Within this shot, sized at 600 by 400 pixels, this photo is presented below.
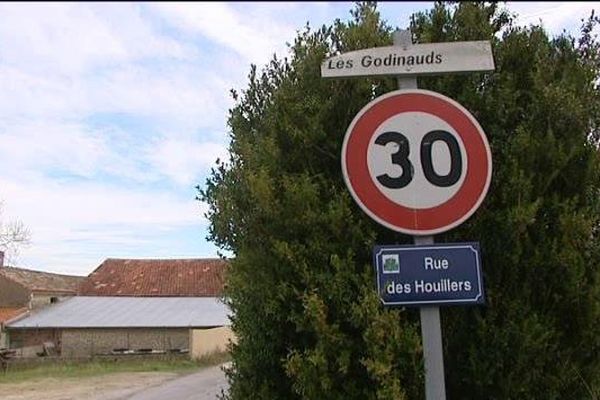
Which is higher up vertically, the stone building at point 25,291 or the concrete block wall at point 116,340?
the stone building at point 25,291

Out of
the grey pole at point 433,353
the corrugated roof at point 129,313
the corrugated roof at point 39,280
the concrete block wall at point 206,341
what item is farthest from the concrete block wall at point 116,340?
the grey pole at point 433,353

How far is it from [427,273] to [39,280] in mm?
57220

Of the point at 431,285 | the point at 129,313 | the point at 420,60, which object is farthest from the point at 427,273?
the point at 129,313

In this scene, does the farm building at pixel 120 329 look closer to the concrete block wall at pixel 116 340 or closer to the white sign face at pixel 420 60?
the concrete block wall at pixel 116 340

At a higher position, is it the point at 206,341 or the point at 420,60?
the point at 420,60

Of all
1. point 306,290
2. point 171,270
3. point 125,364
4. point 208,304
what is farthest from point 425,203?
point 171,270

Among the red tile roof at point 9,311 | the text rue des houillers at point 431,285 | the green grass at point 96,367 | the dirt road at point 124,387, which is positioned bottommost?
the dirt road at point 124,387

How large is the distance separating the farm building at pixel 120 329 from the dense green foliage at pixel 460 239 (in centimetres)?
3522

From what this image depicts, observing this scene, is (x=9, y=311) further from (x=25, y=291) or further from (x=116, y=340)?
(x=116, y=340)

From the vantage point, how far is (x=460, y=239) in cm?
331

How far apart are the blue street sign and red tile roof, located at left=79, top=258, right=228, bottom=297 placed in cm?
4584

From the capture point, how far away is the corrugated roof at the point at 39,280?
174 ft

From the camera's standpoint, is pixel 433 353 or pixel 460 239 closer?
pixel 433 353

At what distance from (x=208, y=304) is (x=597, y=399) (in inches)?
1732
